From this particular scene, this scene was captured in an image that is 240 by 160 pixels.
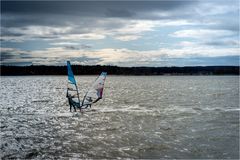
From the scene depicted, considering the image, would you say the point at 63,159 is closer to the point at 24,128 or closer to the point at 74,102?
the point at 24,128

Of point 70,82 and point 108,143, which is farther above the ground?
point 70,82

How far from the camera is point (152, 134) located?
2034 centimetres

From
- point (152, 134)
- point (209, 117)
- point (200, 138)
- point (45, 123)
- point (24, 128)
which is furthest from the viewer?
point (209, 117)

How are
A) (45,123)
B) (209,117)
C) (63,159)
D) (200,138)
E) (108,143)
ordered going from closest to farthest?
(63,159)
(108,143)
(200,138)
(45,123)
(209,117)

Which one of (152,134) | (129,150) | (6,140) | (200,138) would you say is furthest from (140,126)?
(6,140)

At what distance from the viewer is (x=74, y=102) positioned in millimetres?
32844

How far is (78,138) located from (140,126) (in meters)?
5.77

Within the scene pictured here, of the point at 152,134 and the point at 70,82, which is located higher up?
the point at 70,82

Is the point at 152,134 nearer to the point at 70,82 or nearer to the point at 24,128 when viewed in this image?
the point at 24,128

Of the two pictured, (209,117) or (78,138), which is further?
(209,117)

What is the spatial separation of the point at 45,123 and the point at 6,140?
6.35 meters

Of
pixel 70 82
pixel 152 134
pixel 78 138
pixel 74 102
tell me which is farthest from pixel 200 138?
pixel 74 102

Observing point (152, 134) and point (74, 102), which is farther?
point (74, 102)

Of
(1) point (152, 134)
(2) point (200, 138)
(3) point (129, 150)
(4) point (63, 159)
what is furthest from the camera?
(1) point (152, 134)
